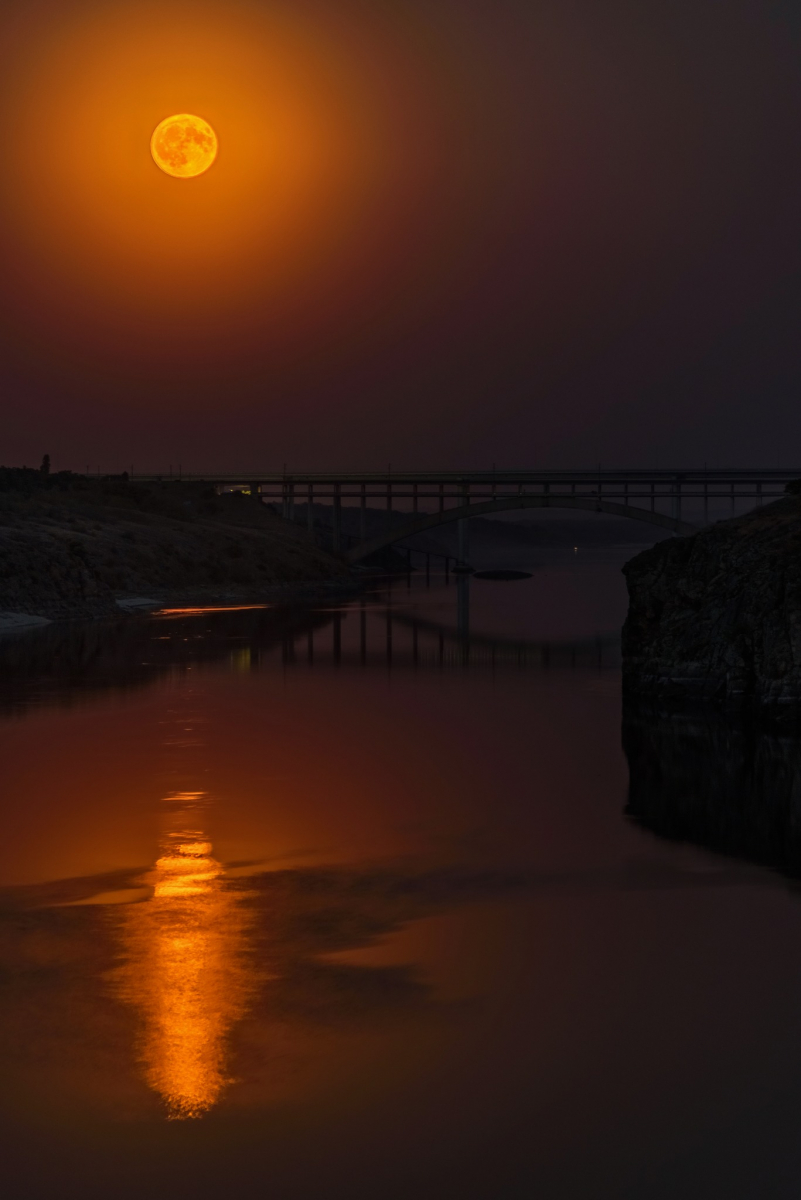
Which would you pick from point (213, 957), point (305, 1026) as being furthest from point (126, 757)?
point (305, 1026)

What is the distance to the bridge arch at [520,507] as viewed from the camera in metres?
160

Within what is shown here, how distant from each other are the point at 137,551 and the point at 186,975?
87.7 m

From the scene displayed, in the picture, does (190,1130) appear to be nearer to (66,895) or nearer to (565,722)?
(66,895)

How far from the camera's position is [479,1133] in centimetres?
1007

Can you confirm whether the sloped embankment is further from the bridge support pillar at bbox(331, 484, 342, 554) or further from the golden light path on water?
the golden light path on water

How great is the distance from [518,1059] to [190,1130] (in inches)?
113

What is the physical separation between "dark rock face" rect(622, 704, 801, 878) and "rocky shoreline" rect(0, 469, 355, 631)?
1662 inches

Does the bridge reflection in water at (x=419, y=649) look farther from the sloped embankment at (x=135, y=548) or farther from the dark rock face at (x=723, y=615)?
the sloped embankment at (x=135, y=548)

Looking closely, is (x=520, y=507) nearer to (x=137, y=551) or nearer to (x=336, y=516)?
(x=336, y=516)

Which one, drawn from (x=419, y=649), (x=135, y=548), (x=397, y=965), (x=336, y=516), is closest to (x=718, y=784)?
(x=397, y=965)

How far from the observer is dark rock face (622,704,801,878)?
815 inches

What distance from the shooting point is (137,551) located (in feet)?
325

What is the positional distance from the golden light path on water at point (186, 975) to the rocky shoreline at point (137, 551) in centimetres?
5145

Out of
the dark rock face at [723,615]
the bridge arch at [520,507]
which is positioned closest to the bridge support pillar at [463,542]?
the bridge arch at [520,507]
